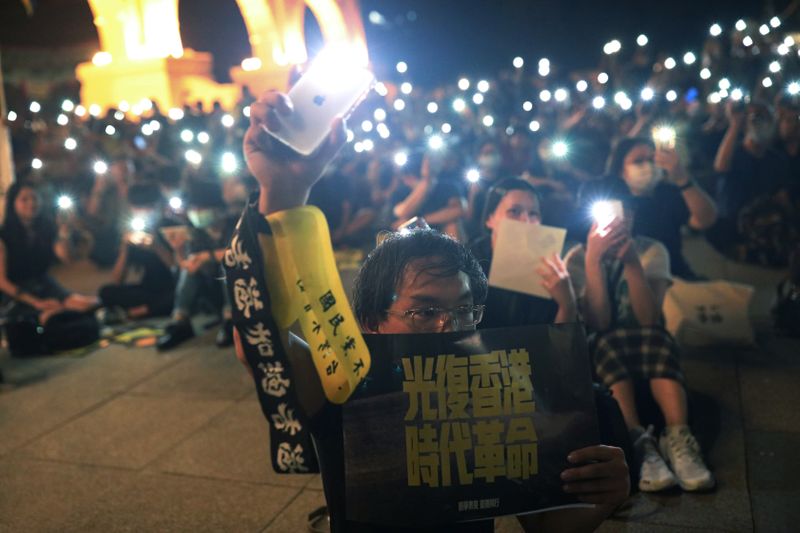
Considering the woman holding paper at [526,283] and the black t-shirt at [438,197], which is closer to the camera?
the woman holding paper at [526,283]

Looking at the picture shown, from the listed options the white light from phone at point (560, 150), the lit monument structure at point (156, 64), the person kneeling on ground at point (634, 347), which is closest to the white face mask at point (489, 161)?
the white light from phone at point (560, 150)

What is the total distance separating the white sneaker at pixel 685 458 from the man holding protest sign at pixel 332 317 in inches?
75.7

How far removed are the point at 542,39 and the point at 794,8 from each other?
302 inches

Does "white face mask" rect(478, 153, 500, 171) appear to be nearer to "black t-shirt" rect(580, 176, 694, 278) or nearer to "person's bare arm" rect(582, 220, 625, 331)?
"black t-shirt" rect(580, 176, 694, 278)

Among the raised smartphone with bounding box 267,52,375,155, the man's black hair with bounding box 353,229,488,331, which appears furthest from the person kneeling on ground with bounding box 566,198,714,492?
the raised smartphone with bounding box 267,52,375,155

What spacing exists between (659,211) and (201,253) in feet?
14.1

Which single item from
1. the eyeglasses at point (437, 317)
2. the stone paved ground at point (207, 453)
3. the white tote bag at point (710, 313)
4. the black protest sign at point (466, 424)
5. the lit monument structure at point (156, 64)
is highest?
Result: the lit monument structure at point (156, 64)

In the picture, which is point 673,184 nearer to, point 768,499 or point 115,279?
point 768,499

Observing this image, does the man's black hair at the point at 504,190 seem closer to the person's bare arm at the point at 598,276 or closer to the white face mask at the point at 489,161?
the person's bare arm at the point at 598,276

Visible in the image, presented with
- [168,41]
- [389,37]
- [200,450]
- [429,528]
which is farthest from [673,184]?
[389,37]

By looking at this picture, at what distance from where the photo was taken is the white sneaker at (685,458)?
3254 millimetres

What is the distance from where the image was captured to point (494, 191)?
4008 mm

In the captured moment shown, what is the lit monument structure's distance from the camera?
69.7ft

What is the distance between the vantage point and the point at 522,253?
11.4ft
